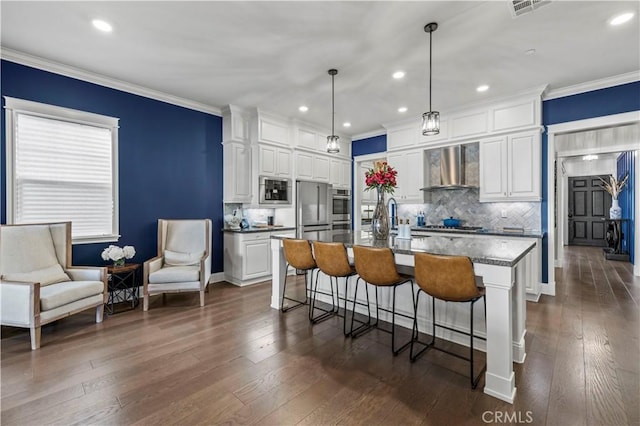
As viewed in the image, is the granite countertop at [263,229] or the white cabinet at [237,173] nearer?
the granite countertop at [263,229]

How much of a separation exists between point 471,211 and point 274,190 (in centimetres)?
349

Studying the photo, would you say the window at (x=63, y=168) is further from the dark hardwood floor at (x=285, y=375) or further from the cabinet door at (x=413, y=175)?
the cabinet door at (x=413, y=175)

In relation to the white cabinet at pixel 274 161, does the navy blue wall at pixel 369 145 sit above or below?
above

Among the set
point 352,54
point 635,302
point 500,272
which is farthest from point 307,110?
point 635,302

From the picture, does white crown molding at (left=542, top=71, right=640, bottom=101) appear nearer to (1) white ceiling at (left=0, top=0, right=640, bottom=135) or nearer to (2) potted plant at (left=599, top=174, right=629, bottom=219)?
(1) white ceiling at (left=0, top=0, right=640, bottom=135)

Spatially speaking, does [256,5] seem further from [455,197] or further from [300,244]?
[455,197]

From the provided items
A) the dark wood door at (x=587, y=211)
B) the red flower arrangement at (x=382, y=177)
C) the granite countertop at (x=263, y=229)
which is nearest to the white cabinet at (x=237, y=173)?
the granite countertop at (x=263, y=229)

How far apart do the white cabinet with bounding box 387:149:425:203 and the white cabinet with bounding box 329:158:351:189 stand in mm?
1230

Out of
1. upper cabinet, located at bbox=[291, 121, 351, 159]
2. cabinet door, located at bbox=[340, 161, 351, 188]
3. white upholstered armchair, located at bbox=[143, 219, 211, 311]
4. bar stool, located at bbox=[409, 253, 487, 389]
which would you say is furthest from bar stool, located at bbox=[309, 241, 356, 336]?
cabinet door, located at bbox=[340, 161, 351, 188]

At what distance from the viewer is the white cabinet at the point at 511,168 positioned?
163 inches

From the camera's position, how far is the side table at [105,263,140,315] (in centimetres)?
359

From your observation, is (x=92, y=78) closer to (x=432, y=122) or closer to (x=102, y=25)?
(x=102, y=25)

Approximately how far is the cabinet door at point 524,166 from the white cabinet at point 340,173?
3.21 metres

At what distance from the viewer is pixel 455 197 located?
5.26 metres
